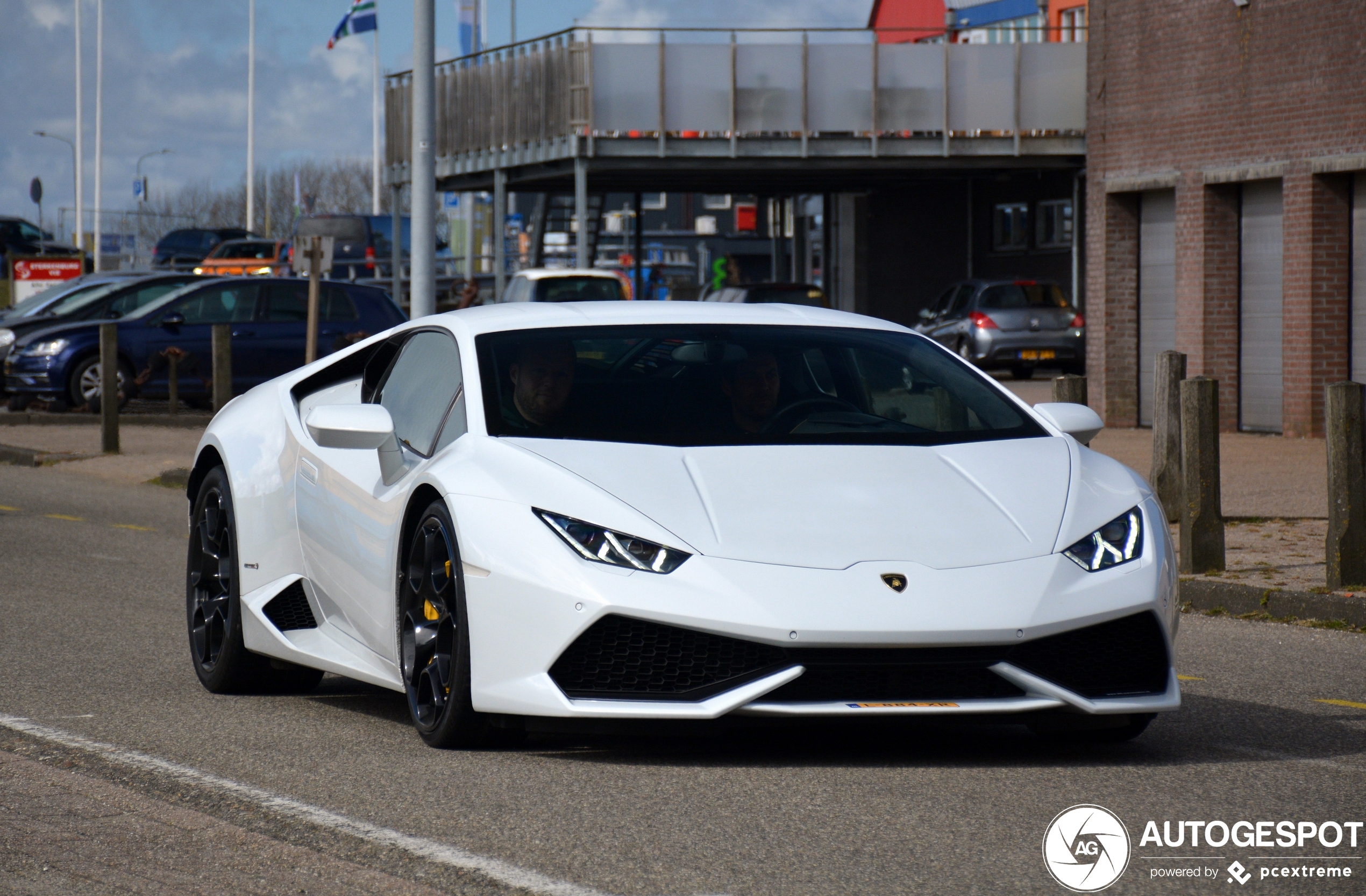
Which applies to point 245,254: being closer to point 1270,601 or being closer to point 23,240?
point 23,240

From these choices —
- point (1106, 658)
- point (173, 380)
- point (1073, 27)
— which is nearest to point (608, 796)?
point (1106, 658)

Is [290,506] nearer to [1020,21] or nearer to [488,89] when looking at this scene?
[488,89]

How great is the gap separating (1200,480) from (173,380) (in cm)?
1606

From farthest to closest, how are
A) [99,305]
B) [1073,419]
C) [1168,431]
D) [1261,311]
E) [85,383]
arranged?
[99,305]
[85,383]
[1261,311]
[1168,431]
[1073,419]

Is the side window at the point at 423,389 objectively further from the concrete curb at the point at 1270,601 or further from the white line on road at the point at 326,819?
the concrete curb at the point at 1270,601

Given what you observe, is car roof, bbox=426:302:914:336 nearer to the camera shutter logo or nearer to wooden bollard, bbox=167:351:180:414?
the camera shutter logo

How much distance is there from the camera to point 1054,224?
37.9 meters

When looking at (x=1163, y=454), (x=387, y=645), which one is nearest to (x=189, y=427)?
(x=1163, y=454)

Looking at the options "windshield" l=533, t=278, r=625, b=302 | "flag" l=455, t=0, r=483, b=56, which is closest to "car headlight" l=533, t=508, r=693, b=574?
"windshield" l=533, t=278, r=625, b=302

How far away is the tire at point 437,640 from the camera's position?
17.4ft

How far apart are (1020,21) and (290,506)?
131 feet

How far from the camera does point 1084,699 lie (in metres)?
5.18

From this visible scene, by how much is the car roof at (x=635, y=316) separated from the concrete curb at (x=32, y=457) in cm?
1331

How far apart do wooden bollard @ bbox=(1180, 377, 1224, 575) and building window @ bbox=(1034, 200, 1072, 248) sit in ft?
88.6
